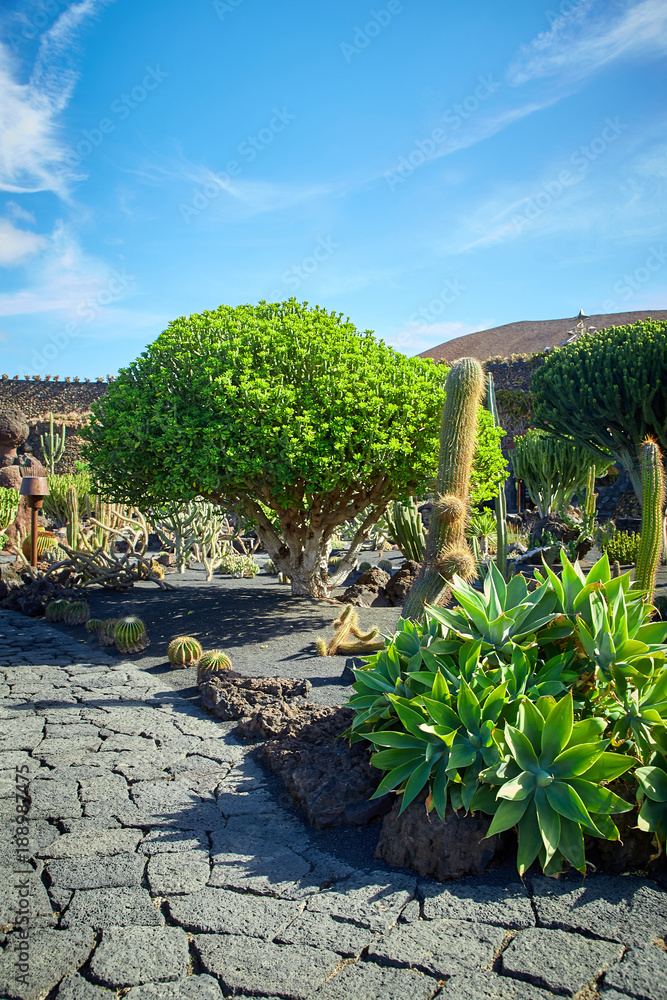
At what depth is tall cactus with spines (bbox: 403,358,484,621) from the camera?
13.8 ft

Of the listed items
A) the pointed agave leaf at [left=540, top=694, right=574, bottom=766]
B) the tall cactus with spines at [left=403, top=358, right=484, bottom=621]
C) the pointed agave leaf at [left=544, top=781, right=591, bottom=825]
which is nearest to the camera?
the pointed agave leaf at [left=544, top=781, right=591, bottom=825]

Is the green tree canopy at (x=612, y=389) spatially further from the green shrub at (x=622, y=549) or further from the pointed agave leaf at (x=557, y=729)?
the pointed agave leaf at (x=557, y=729)

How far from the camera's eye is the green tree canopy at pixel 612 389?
12.0 metres

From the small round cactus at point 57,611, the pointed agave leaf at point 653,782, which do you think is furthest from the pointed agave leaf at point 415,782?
the small round cactus at point 57,611

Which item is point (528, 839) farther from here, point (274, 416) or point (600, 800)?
point (274, 416)

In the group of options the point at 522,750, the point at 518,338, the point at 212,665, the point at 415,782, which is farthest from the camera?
the point at 518,338

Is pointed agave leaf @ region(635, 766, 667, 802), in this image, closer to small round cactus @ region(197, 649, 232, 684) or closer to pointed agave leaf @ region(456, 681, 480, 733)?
pointed agave leaf @ region(456, 681, 480, 733)

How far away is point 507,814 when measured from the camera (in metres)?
2.29

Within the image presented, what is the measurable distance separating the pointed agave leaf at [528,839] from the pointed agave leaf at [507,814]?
47 millimetres

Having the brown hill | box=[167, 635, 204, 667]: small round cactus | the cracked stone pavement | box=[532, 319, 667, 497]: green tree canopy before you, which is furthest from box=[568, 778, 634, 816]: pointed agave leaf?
the brown hill

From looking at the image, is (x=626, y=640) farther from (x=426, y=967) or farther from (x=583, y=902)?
(x=426, y=967)

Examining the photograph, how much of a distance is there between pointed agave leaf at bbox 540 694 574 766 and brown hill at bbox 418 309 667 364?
209 feet

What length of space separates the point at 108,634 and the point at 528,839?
5.20 meters

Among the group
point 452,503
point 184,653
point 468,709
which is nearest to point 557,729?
point 468,709
